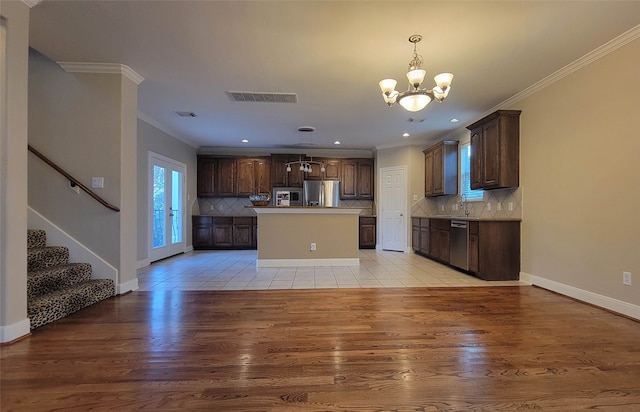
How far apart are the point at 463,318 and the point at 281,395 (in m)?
1.91

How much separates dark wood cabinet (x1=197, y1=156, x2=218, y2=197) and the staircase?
4323 millimetres

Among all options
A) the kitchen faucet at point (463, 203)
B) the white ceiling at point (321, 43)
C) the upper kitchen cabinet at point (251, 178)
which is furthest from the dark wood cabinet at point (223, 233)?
the kitchen faucet at point (463, 203)

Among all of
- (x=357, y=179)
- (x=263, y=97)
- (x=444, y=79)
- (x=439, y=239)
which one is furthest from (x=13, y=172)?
(x=357, y=179)

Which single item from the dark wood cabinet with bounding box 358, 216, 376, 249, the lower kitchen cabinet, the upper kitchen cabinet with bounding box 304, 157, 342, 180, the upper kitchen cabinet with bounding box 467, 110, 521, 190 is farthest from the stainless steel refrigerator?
the upper kitchen cabinet with bounding box 467, 110, 521, 190

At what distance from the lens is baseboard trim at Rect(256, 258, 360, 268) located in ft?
16.9

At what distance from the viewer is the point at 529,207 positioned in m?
4.02

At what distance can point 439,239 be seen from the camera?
5.47 metres

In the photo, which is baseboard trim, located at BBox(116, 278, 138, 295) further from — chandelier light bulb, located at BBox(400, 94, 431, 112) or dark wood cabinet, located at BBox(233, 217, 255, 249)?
chandelier light bulb, located at BBox(400, 94, 431, 112)

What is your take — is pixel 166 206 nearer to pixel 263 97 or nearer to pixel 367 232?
pixel 263 97

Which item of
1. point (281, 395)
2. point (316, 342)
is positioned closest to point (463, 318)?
point (316, 342)

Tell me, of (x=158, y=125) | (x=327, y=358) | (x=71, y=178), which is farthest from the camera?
(x=158, y=125)

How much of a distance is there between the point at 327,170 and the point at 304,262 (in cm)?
322

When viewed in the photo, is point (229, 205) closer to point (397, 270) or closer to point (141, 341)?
point (397, 270)

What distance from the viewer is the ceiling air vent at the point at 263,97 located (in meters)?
4.12
